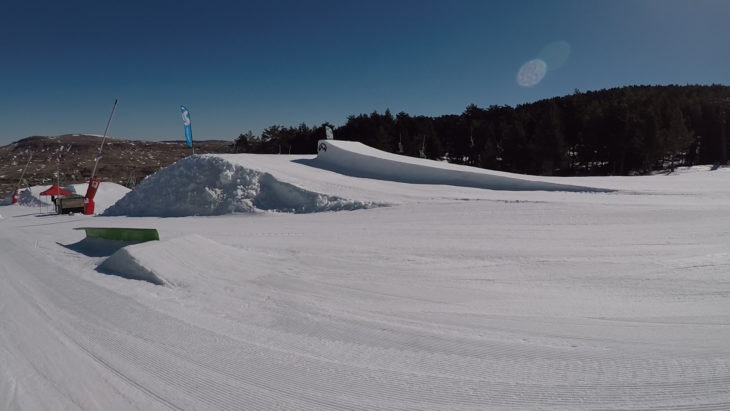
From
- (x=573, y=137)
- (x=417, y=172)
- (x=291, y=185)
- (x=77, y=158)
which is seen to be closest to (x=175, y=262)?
(x=291, y=185)

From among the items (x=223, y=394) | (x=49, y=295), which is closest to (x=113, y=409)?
(x=223, y=394)

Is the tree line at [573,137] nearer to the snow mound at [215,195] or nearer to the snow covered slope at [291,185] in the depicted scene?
the snow covered slope at [291,185]

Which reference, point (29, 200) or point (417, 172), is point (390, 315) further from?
point (29, 200)

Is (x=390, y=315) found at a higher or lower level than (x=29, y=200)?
higher

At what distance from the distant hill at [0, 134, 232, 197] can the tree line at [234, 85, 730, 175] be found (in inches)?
918

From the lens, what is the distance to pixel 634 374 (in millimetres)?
2895

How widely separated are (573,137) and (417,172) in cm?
2648

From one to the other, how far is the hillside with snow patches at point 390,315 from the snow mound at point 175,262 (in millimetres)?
35

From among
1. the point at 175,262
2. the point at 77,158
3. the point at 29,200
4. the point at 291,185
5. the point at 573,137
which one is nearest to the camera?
the point at 175,262

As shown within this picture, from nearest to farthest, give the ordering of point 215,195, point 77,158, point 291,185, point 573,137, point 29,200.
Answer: point 291,185, point 215,195, point 29,200, point 573,137, point 77,158

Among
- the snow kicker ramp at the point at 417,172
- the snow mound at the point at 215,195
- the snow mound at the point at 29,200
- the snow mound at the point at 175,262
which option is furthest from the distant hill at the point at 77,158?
the snow mound at the point at 175,262

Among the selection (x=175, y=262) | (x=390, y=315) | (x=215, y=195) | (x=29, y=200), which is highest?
(x=215, y=195)

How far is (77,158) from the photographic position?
3583 inches

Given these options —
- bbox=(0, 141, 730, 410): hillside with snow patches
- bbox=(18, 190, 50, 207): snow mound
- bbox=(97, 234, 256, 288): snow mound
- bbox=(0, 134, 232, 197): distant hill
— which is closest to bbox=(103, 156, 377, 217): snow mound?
bbox=(0, 141, 730, 410): hillside with snow patches
